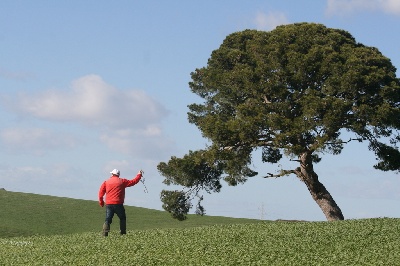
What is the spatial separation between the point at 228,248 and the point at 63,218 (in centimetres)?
4078

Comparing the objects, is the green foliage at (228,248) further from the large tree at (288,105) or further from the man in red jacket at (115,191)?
the large tree at (288,105)

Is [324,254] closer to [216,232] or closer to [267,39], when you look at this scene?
[216,232]

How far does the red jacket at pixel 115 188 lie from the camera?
91.1 feet

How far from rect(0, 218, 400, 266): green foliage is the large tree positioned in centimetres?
1269

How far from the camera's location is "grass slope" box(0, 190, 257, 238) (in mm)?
55562

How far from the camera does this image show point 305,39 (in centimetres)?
4338

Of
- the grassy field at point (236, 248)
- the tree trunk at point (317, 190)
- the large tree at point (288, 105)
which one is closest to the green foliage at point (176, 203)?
the large tree at point (288, 105)

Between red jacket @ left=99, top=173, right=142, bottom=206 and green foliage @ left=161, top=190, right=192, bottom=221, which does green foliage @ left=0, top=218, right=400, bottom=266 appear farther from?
green foliage @ left=161, top=190, right=192, bottom=221

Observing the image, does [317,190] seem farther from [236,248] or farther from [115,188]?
[236,248]

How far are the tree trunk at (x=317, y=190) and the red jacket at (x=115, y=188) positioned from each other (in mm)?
18463

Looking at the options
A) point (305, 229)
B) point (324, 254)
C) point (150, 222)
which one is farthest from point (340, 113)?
point (150, 222)

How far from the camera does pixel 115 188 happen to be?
27.7 metres

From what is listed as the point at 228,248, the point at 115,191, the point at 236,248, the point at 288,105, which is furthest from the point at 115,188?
the point at 288,105

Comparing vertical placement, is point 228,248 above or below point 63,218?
below
